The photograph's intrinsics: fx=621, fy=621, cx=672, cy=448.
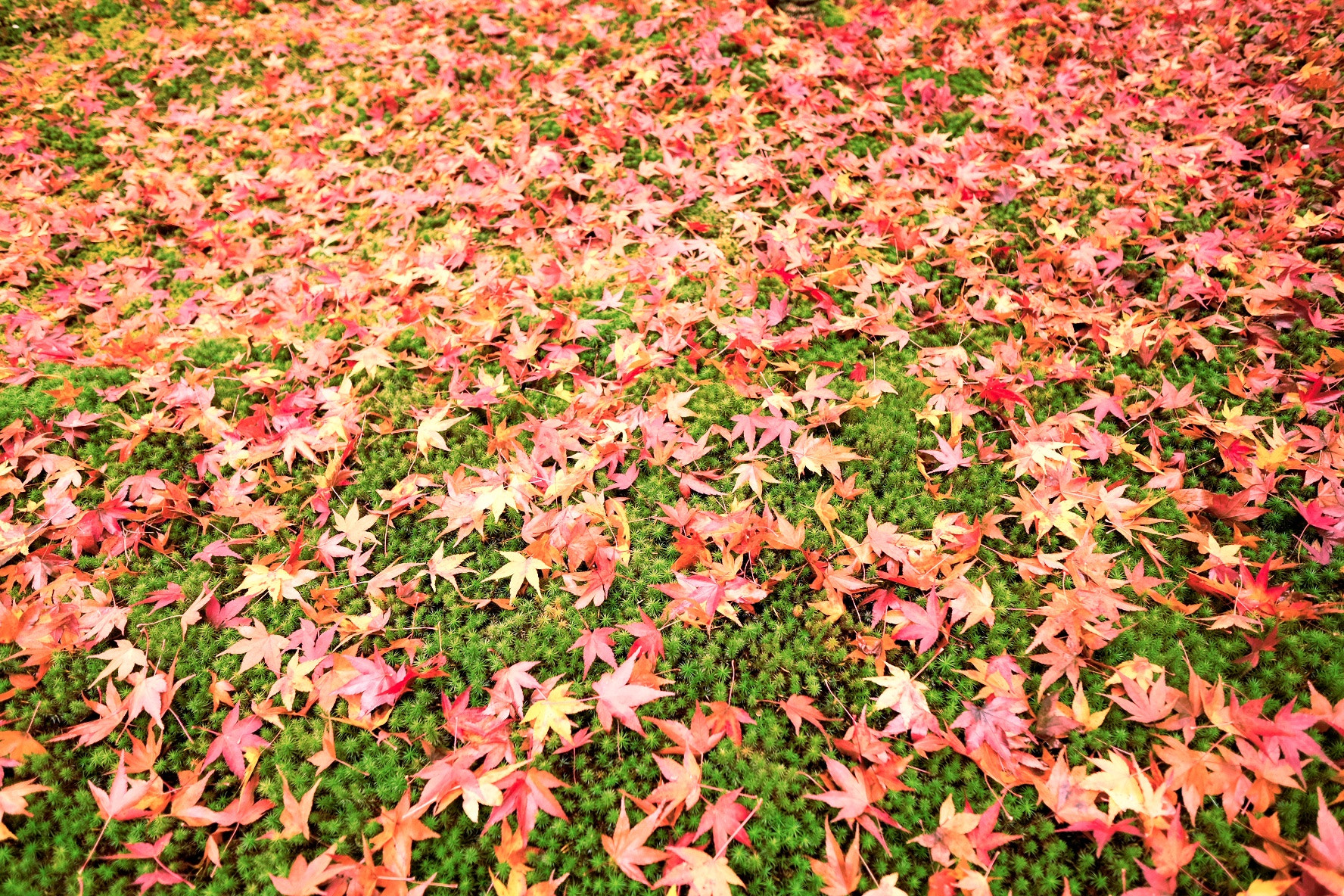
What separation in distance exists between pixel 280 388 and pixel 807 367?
8.05 ft

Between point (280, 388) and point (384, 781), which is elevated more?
point (280, 388)

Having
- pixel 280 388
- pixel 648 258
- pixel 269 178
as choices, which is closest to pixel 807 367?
pixel 648 258

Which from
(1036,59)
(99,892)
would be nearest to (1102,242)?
(1036,59)

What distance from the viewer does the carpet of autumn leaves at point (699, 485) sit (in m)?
1.79

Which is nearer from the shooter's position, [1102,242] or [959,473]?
[959,473]

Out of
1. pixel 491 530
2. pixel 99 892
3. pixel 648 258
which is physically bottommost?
pixel 99 892

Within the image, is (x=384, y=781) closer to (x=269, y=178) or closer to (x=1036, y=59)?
(x=269, y=178)

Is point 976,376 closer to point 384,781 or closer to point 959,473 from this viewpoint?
point 959,473

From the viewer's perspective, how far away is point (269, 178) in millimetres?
4039

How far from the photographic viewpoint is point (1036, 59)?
436 cm

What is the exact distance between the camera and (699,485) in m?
2.49

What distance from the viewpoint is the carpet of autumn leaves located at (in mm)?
1790

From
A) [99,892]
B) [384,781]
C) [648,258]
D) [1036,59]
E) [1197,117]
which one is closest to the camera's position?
[99,892]

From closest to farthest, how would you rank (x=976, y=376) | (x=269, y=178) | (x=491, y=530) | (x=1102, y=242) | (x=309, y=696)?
(x=309, y=696) < (x=491, y=530) < (x=976, y=376) < (x=1102, y=242) < (x=269, y=178)
